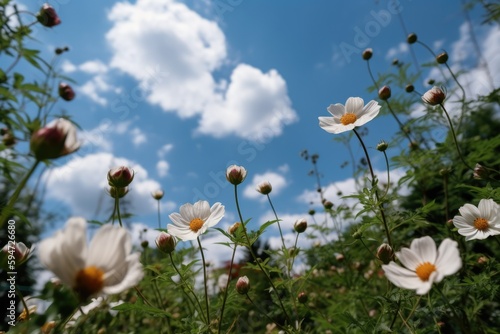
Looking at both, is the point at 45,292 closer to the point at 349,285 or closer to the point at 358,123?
the point at 358,123

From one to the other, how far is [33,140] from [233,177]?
636mm

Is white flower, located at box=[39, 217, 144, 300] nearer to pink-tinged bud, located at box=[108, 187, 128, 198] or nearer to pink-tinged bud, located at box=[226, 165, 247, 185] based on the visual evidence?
pink-tinged bud, located at box=[108, 187, 128, 198]

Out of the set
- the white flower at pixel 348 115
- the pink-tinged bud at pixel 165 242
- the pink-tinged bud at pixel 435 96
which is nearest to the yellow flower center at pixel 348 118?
the white flower at pixel 348 115

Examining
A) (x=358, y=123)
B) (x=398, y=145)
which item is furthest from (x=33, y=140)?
(x=398, y=145)

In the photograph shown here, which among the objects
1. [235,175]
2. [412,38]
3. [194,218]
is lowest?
[194,218]

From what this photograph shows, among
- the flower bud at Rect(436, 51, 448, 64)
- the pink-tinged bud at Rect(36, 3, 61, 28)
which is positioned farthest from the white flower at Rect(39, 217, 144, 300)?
the flower bud at Rect(436, 51, 448, 64)

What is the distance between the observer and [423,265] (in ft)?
1.75

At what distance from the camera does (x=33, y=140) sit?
1.35ft

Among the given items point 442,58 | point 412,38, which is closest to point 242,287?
point 442,58

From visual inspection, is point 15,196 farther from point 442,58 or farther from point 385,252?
point 442,58

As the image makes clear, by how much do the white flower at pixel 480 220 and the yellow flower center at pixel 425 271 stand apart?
418 mm

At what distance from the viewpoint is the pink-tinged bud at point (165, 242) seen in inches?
34.2

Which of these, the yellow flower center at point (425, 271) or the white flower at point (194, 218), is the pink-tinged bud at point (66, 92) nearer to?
the white flower at point (194, 218)

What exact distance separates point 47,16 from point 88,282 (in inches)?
62.2
